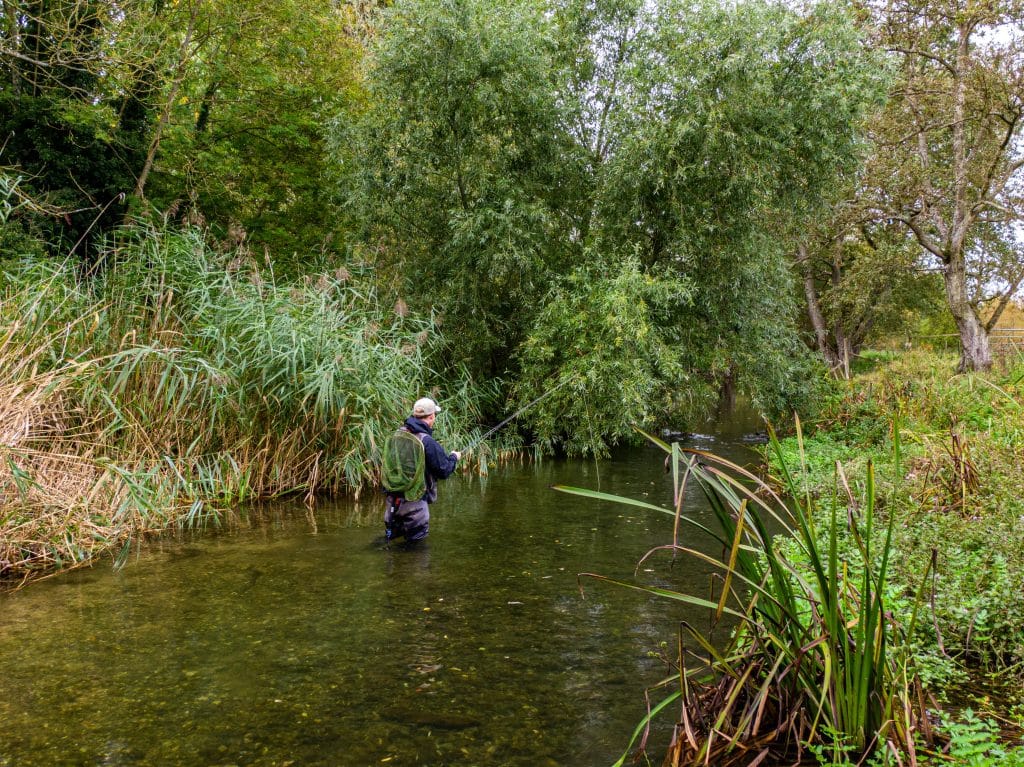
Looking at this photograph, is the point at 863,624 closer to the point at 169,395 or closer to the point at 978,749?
the point at 978,749

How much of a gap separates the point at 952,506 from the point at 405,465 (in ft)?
17.1

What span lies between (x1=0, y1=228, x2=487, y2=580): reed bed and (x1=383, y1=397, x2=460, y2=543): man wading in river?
218cm

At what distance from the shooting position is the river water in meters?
3.82

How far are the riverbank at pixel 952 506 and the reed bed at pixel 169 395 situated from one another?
5884mm

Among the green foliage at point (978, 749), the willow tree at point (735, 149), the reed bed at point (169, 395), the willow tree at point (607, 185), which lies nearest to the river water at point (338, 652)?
the reed bed at point (169, 395)

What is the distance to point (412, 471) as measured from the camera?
25.4 feet

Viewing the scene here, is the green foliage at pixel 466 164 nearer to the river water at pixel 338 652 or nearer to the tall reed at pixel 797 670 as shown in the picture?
the river water at pixel 338 652

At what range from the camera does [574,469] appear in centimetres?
1416

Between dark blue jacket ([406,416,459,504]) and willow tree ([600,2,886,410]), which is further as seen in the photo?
willow tree ([600,2,886,410])

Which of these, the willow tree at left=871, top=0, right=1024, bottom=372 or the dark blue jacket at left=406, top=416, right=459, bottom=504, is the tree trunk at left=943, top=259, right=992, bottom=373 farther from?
the dark blue jacket at left=406, top=416, right=459, bottom=504

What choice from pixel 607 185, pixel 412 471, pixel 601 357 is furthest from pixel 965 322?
pixel 412 471

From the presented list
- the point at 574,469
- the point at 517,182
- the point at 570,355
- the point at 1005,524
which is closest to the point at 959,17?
the point at 517,182

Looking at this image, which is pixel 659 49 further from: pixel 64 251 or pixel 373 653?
pixel 373 653

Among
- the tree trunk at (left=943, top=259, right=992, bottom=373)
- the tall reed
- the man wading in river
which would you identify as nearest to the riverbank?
the tall reed
